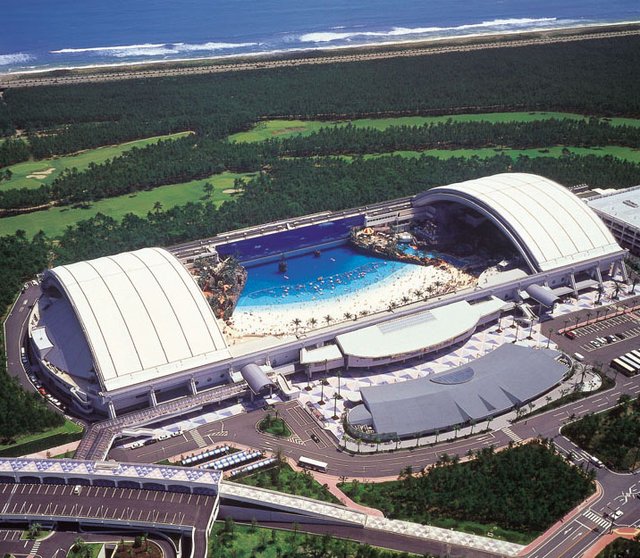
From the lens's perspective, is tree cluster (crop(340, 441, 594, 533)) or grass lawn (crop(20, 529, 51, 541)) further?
tree cluster (crop(340, 441, 594, 533))

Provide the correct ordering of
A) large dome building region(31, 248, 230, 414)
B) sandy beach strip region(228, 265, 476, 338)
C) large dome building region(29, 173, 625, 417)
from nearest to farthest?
1. large dome building region(31, 248, 230, 414)
2. large dome building region(29, 173, 625, 417)
3. sandy beach strip region(228, 265, 476, 338)

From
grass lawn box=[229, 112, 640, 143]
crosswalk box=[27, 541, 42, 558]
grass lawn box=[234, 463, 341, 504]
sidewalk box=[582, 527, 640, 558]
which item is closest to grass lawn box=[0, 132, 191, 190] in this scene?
grass lawn box=[229, 112, 640, 143]

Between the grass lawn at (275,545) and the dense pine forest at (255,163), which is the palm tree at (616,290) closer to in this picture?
the dense pine forest at (255,163)

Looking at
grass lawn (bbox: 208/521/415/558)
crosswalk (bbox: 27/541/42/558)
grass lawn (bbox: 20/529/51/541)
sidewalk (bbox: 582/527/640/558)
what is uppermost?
grass lawn (bbox: 20/529/51/541)

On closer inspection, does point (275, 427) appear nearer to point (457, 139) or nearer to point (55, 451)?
point (55, 451)

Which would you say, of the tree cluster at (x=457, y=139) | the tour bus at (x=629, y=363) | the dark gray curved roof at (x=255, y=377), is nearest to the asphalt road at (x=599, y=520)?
the tour bus at (x=629, y=363)

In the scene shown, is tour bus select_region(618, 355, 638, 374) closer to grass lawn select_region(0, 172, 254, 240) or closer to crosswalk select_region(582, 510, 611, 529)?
crosswalk select_region(582, 510, 611, 529)

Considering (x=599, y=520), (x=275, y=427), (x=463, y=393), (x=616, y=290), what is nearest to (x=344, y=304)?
(x=463, y=393)

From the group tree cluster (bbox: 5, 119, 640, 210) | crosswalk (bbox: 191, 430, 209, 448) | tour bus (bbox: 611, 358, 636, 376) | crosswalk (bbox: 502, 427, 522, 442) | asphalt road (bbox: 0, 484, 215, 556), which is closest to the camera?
asphalt road (bbox: 0, 484, 215, 556)
